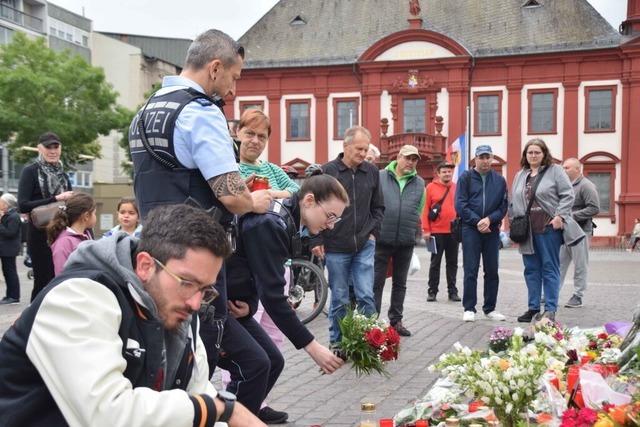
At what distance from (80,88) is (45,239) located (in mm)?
29590

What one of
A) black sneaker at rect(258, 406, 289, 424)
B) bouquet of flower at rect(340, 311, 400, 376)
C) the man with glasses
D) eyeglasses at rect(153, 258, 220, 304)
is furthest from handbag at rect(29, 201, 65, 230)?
eyeglasses at rect(153, 258, 220, 304)

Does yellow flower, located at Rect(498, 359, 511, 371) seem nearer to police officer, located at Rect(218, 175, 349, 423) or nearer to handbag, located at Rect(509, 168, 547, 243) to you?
police officer, located at Rect(218, 175, 349, 423)

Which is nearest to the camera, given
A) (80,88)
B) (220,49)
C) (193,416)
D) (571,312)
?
(193,416)

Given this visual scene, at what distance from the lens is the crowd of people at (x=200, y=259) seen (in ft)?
7.39

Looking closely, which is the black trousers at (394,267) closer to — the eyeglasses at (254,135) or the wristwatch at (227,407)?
the eyeglasses at (254,135)

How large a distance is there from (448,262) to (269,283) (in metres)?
8.20

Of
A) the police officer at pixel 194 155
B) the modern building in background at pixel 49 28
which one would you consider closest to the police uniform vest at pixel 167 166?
the police officer at pixel 194 155

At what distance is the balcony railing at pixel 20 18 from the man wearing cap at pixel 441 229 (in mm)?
46874

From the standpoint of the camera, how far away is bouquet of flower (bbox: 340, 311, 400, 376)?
513 cm

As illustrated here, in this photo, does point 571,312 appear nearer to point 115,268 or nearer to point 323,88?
point 115,268

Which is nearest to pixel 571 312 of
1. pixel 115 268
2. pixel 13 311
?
pixel 13 311

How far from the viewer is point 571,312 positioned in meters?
9.82

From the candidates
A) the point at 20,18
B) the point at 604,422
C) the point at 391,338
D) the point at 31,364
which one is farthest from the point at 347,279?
the point at 20,18

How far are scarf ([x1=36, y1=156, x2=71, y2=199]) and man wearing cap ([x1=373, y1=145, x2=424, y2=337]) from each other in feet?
10.8
